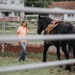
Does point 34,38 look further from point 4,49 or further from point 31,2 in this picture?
point 31,2

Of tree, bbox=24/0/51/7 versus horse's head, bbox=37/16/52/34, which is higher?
horse's head, bbox=37/16/52/34

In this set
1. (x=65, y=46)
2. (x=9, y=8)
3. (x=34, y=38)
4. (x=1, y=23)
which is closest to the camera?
(x=9, y=8)

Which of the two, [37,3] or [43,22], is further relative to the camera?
[37,3]

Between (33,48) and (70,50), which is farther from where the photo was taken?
(33,48)

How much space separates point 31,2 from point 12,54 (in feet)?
154

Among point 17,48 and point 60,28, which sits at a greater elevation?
point 60,28

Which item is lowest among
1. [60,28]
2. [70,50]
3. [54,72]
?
[54,72]

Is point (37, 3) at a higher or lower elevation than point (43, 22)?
lower

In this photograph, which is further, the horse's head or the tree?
the tree

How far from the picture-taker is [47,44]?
10.4 m

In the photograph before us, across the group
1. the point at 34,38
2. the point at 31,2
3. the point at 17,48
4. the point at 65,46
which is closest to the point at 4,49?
the point at 17,48

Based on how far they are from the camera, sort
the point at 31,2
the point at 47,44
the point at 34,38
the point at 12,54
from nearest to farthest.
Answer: the point at 34,38 → the point at 47,44 → the point at 12,54 → the point at 31,2

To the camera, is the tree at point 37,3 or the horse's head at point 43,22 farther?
the tree at point 37,3

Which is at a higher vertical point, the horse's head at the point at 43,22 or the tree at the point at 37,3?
the horse's head at the point at 43,22
